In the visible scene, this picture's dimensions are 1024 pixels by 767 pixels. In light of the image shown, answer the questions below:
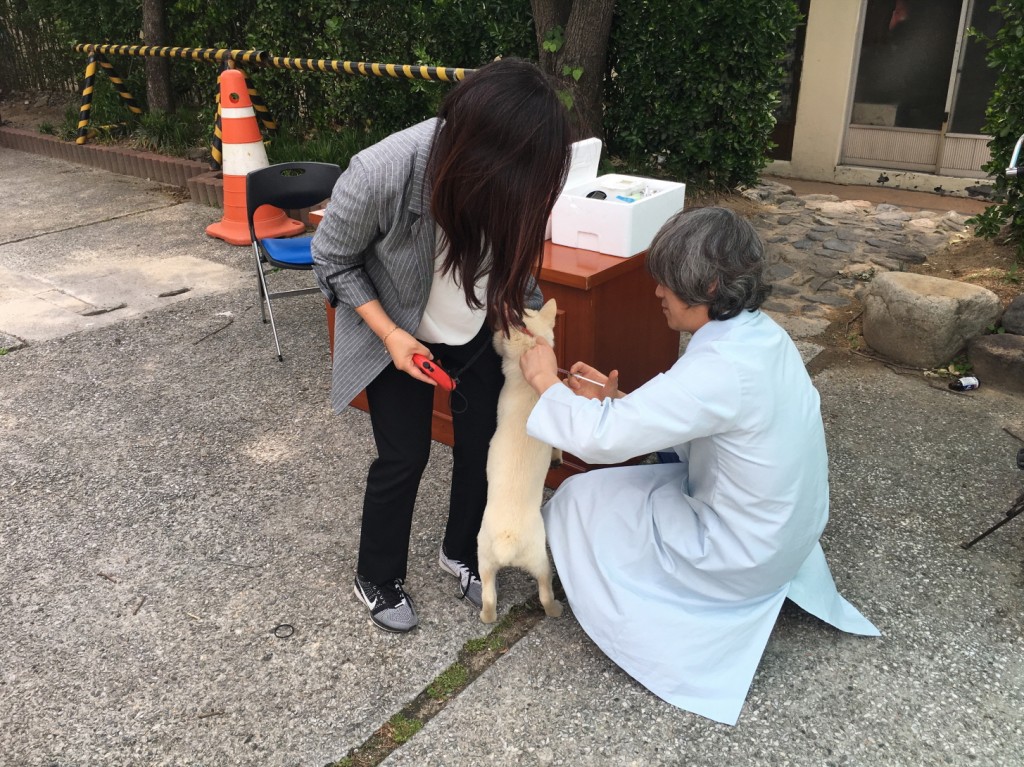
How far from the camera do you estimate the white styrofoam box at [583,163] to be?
3.48 meters

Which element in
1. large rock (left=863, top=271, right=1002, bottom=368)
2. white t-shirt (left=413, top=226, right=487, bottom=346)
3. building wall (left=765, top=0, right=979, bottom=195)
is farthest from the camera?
building wall (left=765, top=0, right=979, bottom=195)

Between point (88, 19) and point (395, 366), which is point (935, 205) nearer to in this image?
point (395, 366)

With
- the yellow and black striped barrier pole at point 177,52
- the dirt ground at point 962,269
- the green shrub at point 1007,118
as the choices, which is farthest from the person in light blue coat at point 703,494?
the yellow and black striped barrier pole at point 177,52

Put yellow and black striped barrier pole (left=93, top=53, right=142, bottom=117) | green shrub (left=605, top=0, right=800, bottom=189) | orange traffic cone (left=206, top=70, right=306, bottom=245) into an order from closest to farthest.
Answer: green shrub (left=605, top=0, right=800, bottom=189) < orange traffic cone (left=206, top=70, right=306, bottom=245) < yellow and black striped barrier pole (left=93, top=53, right=142, bottom=117)

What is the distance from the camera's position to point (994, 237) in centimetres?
538

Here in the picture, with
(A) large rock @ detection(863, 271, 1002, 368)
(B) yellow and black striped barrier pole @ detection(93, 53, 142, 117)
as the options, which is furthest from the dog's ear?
(B) yellow and black striped barrier pole @ detection(93, 53, 142, 117)

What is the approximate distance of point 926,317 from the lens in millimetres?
4191

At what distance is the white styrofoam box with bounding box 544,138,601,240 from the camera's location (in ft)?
11.4

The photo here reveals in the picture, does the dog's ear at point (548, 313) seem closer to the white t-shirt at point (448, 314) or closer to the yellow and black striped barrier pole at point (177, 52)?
the white t-shirt at point (448, 314)

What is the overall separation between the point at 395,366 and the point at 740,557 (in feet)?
3.55

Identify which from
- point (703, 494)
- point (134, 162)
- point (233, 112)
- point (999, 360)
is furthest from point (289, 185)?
point (134, 162)

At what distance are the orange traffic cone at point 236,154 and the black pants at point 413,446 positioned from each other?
14.1 feet

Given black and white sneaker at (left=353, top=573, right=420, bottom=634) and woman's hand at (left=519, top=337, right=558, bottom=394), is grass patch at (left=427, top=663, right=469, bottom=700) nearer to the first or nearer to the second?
black and white sneaker at (left=353, top=573, right=420, bottom=634)

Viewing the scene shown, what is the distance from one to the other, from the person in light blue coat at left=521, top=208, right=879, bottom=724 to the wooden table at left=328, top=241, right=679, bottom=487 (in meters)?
0.71
